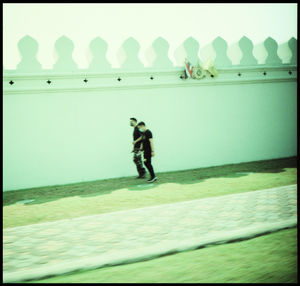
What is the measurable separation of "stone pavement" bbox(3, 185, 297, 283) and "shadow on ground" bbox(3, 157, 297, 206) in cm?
207

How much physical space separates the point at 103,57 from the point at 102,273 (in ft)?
22.5

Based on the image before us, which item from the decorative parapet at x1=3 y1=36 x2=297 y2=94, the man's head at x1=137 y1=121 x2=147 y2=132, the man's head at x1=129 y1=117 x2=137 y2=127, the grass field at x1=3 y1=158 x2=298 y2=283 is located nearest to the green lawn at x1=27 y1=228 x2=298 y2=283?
the grass field at x1=3 y1=158 x2=298 y2=283

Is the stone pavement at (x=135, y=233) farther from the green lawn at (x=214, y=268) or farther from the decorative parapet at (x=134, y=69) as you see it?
the decorative parapet at (x=134, y=69)

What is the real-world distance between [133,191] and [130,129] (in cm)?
254

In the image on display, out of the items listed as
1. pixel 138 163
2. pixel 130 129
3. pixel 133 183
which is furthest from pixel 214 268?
pixel 130 129

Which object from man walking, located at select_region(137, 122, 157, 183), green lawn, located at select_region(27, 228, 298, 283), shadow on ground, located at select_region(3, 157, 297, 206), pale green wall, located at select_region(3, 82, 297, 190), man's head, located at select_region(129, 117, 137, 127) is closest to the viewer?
green lawn, located at select_region(27, 228, 298, 283)

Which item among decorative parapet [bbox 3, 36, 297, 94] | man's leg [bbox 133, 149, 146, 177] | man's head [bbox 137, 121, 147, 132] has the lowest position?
man's leg [bbox 133, 149, 146, 177]

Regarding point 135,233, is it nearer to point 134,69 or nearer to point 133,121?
point 133,121

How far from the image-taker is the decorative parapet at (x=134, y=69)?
7656 millimetres

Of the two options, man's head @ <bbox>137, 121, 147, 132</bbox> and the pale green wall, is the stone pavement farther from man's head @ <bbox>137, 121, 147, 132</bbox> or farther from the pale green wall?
the pale green wall

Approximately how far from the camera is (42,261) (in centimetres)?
298

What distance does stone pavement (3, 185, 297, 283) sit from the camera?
2906 millimetres

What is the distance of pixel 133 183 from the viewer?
7.29 meters

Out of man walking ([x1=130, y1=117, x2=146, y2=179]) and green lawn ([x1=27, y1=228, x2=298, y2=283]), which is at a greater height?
man walking ([x1=130, y1=117, x2=146, y2=179])
